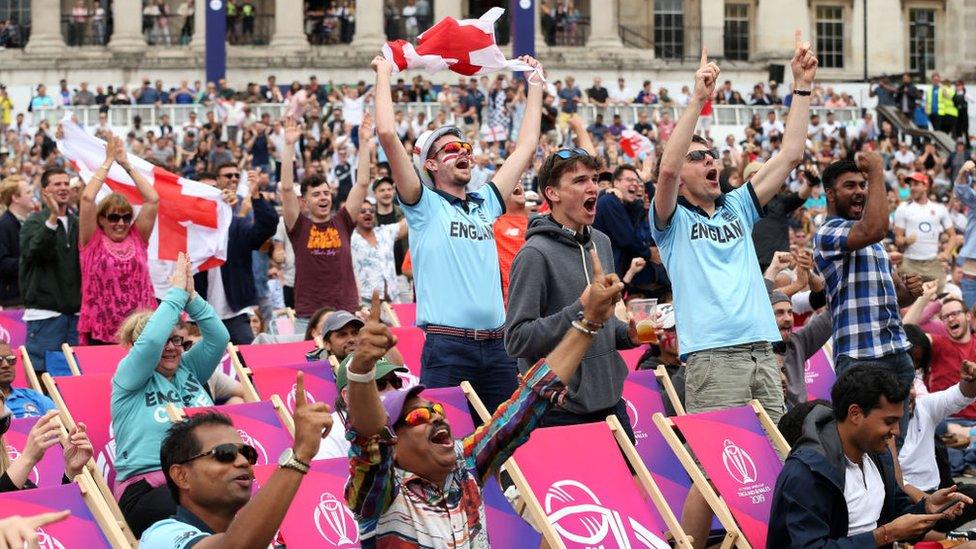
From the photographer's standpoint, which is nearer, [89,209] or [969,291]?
[89,209]

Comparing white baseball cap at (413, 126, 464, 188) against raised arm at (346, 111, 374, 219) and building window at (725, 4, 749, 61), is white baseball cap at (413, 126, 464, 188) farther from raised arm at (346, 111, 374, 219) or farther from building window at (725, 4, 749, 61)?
building window at (725, 4, 749, 61)

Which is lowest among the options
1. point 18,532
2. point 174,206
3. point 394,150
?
point 18,532

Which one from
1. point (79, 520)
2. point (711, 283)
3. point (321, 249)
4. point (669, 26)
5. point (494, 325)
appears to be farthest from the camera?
point (669, 26)

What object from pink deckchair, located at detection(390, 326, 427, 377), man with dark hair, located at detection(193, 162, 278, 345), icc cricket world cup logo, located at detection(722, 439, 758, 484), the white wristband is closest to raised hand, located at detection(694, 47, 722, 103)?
icc cricket world cup logo, located at detection(722, 439, 758, 484)

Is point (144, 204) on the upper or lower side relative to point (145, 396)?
upper

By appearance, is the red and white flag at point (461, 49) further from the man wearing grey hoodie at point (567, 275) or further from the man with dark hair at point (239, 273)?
the man with dark hair at point (239, 273)

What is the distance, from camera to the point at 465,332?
8.23 m

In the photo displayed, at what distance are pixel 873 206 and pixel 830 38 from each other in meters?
49.5

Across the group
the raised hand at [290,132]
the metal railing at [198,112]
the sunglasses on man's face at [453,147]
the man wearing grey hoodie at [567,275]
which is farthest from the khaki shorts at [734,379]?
the metal railing at [198,112]

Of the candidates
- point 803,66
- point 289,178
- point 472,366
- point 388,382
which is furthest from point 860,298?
point 289,178

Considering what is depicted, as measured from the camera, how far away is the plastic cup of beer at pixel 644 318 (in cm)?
752

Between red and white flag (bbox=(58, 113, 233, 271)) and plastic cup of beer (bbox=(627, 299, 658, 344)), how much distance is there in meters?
5.03

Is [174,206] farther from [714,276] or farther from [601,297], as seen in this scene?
[601,297]

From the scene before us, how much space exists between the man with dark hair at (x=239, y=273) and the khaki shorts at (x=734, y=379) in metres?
4.66
